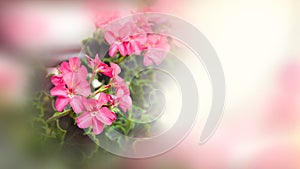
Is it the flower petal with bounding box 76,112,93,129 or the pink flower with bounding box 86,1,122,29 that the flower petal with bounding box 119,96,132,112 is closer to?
the flower petal with bounding box 76,112,93,129

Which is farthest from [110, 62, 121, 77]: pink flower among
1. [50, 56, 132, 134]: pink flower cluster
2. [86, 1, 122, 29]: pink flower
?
[86, 1, 122, 29]: pink flower

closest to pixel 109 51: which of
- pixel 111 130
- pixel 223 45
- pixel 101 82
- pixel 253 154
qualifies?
pixel 101 82

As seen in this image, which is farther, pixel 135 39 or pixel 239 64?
pixel 239 64

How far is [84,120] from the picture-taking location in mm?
834

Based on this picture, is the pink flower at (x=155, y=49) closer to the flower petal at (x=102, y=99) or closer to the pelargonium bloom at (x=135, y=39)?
the pelargonium bloom at (x=135, y=39)

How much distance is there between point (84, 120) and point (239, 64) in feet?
1.42

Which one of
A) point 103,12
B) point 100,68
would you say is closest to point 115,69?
point 100,68

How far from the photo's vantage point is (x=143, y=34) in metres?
0.90

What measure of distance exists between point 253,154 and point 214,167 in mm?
111

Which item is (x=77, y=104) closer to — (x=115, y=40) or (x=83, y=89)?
(x=83, y=89)

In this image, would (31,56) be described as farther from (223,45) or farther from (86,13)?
(223,45)

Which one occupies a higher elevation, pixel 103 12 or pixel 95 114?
pixel 103 12

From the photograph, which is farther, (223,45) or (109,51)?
(223,45)

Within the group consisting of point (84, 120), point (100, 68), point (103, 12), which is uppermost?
point (103, 12)
